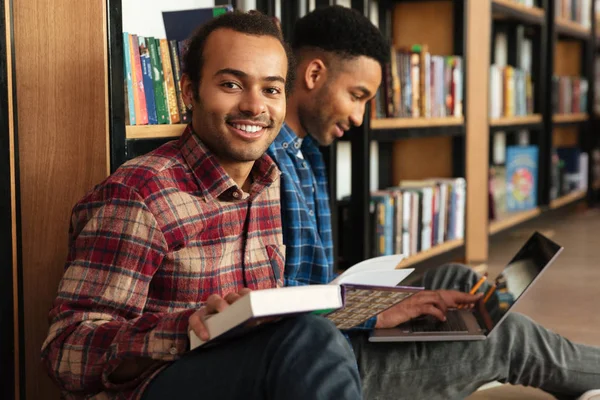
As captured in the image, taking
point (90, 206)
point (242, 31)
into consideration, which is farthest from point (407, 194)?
point (90, 206)

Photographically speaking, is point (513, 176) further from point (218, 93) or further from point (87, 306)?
point (87, 306)

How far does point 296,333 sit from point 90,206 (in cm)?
36

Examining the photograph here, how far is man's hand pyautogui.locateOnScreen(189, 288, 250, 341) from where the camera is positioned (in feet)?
3.59

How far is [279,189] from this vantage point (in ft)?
5.37

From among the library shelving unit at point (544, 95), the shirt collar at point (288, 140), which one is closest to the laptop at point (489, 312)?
the shirt collar at point (288, 140)

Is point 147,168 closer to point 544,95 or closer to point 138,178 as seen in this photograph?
point 138,178

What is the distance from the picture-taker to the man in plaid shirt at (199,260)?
1123mm

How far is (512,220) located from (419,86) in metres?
1.37

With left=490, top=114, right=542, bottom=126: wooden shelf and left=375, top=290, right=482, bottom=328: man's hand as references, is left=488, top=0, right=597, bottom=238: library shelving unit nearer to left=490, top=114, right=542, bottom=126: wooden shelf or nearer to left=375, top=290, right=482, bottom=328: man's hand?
left=490, top=114, right=542, bottom=126: wooden shelf

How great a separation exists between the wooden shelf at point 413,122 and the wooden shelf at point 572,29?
177 cm

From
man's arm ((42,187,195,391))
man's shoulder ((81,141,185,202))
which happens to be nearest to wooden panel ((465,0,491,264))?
man's shoulder ((81,141,185,202))

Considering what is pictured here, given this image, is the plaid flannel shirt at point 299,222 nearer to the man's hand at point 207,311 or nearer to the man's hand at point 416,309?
the man's hand at point 416,309

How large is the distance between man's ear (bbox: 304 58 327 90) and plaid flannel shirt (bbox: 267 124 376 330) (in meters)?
0.23

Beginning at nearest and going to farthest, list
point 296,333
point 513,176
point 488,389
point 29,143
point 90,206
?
point 296,333 → point 90,206 → point 29,143 → point 488,389 → point 513,176
